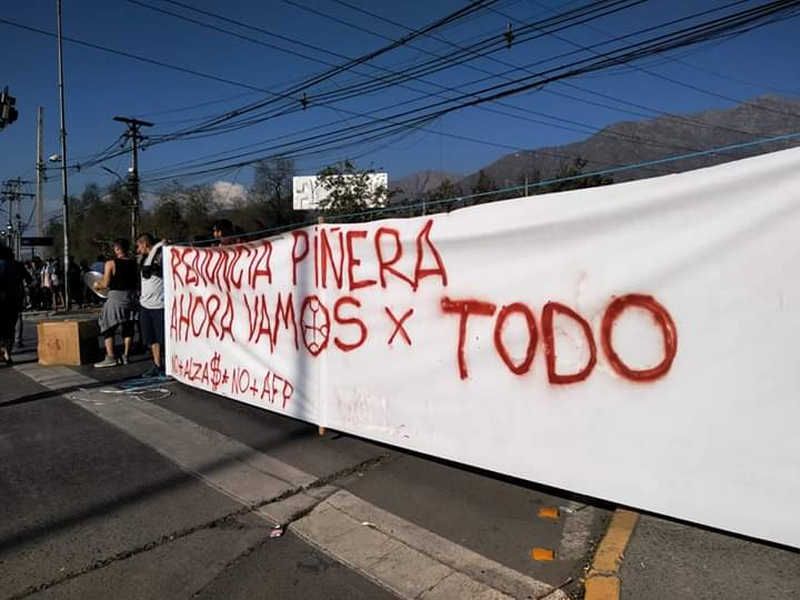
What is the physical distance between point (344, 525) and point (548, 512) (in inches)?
46.7

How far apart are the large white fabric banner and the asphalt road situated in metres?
0.25

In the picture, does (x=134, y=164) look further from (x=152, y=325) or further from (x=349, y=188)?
(x=152, y=325)

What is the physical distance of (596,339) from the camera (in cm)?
288

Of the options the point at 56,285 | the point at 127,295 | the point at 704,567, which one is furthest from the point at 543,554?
the point at 56,285

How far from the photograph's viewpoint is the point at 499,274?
328cm

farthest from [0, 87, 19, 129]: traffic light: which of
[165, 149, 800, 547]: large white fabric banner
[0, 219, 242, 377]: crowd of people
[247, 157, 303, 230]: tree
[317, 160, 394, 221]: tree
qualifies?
[247, 157, 303, 230]: tree

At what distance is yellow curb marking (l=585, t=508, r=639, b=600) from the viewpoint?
2443 mm

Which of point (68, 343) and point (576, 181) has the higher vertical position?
point (576, 181)

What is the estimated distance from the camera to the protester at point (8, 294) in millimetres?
7109

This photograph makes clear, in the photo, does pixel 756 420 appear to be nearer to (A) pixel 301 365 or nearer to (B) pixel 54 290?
(A) pixel 301 365

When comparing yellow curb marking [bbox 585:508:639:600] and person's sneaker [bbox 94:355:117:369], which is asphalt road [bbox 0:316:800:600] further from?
person's sneaker [bbox 94:355:117:369]

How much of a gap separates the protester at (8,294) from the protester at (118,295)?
97 cm

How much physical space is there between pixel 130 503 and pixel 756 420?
350 centimetres

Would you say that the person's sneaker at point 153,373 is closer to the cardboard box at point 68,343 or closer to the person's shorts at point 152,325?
the person's shorts at point 152,325
